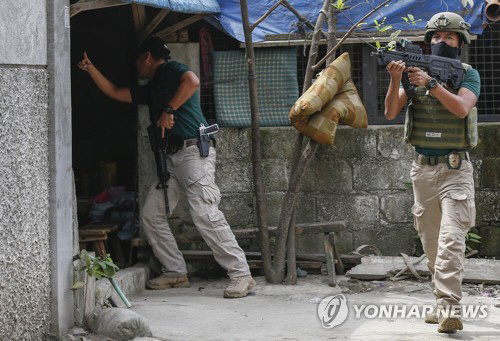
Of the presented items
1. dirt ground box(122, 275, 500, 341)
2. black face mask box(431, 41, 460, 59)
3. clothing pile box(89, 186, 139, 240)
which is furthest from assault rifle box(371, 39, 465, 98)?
clothing pile box(89, 186, 139, 240)

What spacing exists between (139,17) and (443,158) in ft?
10.6

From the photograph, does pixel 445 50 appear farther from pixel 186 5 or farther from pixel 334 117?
pixel 186 5

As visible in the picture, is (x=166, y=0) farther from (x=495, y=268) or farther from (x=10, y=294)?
(x=495, y=268)

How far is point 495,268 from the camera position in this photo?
737 cm

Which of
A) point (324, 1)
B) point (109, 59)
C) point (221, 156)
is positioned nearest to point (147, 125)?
point (221, 156)

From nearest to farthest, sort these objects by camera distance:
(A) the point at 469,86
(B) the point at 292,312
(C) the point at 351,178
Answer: (A) the point at 469,86 < (B) the point at 292,312 < (C) the point at 351,178

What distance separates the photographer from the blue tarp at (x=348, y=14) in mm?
7586

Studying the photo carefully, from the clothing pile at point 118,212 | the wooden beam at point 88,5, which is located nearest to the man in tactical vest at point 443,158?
the wooden beam at point 88,5

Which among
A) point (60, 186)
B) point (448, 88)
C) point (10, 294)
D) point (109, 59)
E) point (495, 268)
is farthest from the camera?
point (109, 59)

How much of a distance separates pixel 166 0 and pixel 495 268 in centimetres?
361

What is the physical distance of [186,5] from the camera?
6.75 metres

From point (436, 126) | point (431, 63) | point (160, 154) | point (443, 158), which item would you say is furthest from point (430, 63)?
point (160, 154)

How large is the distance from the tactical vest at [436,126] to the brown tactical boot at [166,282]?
254 cm

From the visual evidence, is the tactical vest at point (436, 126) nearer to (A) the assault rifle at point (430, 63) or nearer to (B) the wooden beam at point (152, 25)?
(A) the assault rifle at point (430, 63)
